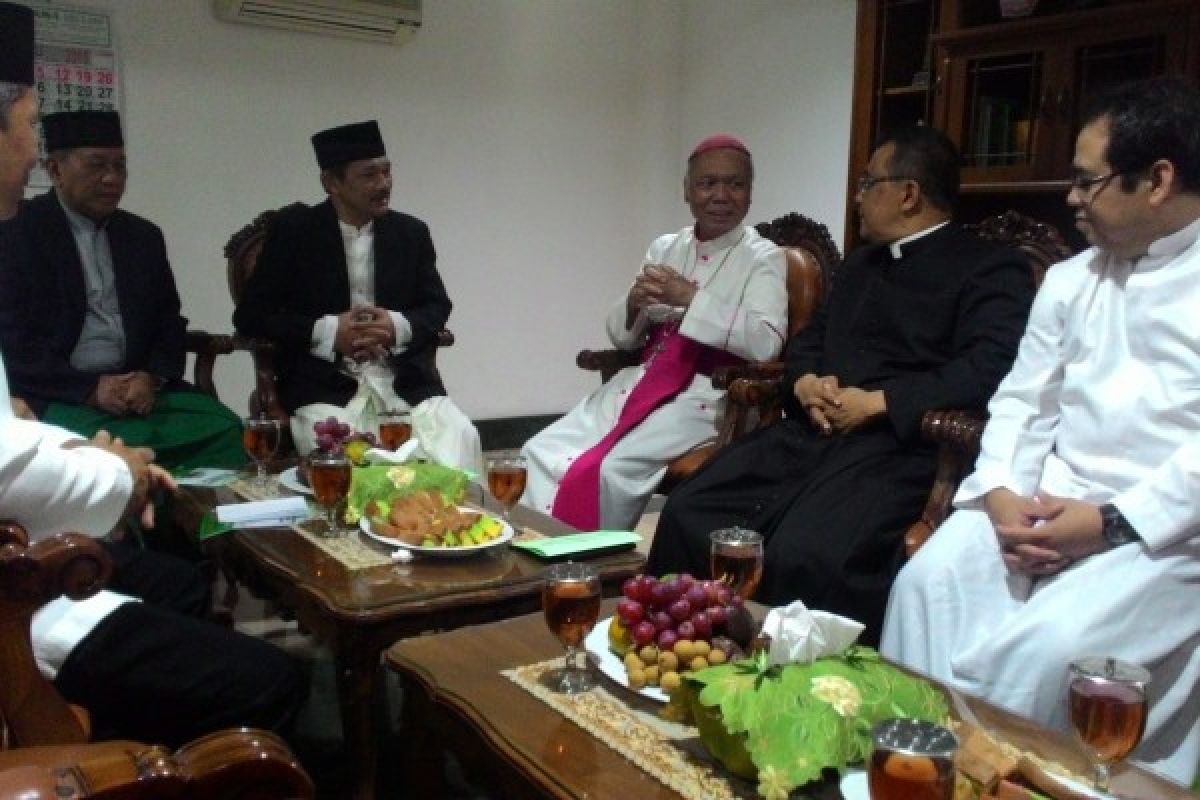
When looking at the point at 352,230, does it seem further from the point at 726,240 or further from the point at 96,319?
the point at 726,240

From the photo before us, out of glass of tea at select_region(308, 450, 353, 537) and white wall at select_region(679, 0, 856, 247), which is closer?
glass of tea at select_region(308, 450, 353, 537)

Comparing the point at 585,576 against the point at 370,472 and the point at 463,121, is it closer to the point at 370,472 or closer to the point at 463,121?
the point at 370,472

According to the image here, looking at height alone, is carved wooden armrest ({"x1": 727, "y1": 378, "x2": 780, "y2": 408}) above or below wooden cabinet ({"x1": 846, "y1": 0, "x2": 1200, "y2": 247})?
below

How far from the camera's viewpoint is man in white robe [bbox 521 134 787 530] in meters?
2.93

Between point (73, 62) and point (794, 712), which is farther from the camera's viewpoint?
point (73, 62)

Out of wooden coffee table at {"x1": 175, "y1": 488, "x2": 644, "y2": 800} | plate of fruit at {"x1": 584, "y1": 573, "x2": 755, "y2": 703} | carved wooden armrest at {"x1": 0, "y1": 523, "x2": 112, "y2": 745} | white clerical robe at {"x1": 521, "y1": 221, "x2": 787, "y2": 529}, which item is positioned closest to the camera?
carved wooden armrest at {"x1": 0, "y1": 523, "x2": 112, "y2": 745}

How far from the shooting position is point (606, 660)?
4.36ft

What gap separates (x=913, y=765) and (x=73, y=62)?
4.05m

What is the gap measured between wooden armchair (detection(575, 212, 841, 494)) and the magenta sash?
18cm

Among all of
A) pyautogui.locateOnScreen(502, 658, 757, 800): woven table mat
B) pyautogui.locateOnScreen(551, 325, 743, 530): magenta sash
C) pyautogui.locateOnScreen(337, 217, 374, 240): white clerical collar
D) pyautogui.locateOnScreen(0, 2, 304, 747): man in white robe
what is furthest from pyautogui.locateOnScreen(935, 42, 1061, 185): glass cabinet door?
pyautogui.locateOnScreen(0, 2, 304, 747): man in white robe

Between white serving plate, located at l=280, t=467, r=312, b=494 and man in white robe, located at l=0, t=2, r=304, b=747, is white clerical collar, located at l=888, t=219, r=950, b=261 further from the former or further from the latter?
man in white robe, located at l=0, t=2, r=304, b=747

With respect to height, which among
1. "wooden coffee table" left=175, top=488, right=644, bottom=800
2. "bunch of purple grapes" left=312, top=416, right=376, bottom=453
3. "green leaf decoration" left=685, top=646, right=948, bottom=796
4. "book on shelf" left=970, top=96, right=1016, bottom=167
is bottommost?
"wooden coffee table" left=175, top=488, right=644, bottom=800

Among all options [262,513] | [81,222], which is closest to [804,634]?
[262,513]

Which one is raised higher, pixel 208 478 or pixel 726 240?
pixel 726 240
